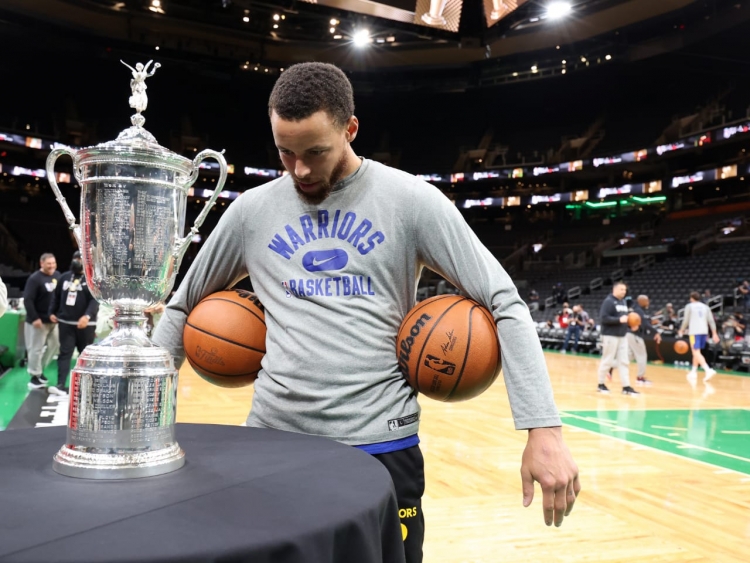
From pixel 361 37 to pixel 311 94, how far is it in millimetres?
19225

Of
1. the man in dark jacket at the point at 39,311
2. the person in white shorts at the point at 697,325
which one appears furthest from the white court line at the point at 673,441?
the man in dark jacket at the point at 39,311

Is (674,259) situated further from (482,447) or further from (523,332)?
(523,332)

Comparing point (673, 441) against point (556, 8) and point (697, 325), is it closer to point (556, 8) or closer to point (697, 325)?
point (697, 325)

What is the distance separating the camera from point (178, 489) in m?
0.89

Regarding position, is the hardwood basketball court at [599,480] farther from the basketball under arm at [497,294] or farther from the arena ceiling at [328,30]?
the arena ceiling at [328,30]

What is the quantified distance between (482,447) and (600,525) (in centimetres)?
161

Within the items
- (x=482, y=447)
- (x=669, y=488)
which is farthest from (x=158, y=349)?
(x=482, y=447)

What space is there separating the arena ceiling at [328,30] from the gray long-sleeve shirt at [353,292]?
13972 millimetres

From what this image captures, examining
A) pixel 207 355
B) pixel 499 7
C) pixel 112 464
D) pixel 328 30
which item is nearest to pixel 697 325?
Answer: pixel 499 7

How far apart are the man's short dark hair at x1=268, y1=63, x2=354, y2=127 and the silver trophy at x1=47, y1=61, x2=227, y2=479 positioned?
200mm

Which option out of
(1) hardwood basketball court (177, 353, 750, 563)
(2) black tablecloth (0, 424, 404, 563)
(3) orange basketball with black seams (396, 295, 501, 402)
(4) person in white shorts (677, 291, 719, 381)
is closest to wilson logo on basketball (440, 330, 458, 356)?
(3) orange basketball with black seams (396, 295, 501, 402)

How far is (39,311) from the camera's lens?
6605 mm

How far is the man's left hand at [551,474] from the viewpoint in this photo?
1.21 m

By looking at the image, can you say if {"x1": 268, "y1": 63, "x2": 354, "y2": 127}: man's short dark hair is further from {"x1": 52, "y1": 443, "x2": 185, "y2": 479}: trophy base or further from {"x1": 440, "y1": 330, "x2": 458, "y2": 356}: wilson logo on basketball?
{"x1": 52, "y1": 443, "x2": 185, "y2": 479}: trophy base
